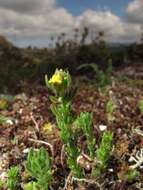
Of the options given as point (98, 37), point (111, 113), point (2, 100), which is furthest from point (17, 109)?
point (98, 37)

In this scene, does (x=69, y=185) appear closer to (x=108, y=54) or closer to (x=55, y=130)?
(x=55, y=130)

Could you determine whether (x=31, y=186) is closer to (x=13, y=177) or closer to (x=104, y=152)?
(x=13, y=177)

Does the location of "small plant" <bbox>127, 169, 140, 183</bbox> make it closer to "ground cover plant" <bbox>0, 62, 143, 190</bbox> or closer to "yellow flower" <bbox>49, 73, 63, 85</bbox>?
"ground cover plant" <bbox>0, 62, 143, 190</bbox>

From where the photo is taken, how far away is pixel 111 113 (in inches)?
250

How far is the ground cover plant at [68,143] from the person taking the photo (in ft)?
14.0

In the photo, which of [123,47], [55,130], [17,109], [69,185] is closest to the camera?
[69,185]

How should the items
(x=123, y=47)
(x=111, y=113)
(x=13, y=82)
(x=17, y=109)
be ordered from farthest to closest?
(x=123, y=47), (x=13, y=82), (x=17, y=109), (x=111, y=113)

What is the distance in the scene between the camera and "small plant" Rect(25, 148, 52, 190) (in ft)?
13.6

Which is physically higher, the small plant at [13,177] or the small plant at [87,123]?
the small plant at [87,123]

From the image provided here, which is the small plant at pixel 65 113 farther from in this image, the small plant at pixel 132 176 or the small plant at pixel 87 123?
the small plant at pixel 132 176

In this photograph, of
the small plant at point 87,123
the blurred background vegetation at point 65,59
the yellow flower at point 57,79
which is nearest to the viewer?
the yellow flower at point 57,79

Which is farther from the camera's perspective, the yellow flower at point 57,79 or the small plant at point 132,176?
the small plant at point 132,176

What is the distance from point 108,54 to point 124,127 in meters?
7.46

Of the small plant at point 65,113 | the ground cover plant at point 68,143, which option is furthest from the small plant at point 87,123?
the small plant at point 65,113
